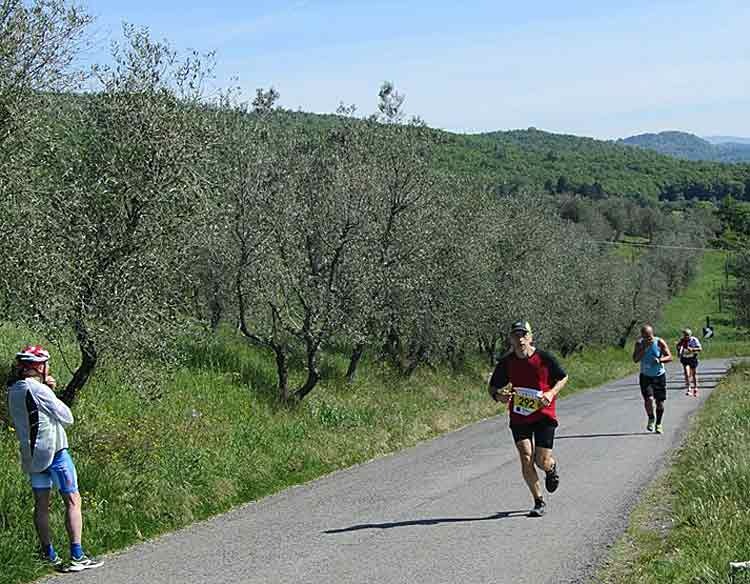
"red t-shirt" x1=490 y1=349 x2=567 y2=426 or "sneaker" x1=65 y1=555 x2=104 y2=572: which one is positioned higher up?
"red t-shirt" x1=490 y1=349 x2=567 y2=426

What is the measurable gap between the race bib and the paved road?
1149 mm

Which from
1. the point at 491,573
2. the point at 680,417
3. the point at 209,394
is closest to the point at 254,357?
the point at 209,394

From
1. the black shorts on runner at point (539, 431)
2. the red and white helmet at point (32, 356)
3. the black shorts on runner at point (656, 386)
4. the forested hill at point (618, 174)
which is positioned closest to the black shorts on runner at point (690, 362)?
the black shorts on runner at point (656, 386)

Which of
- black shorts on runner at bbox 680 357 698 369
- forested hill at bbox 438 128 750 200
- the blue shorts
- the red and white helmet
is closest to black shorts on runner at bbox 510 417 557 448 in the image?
the blue shorts

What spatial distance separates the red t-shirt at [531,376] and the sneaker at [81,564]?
4516mm

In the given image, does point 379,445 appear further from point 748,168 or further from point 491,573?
point 748,168

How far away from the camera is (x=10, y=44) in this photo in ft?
32.7

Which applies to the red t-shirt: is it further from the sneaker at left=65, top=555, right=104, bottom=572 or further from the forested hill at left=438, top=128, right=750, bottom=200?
the forested hill at left=438, top=128, right=750, bottom=200

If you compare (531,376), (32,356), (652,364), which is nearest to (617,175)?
(652,364)

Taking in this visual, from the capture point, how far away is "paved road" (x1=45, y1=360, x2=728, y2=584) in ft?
26.5

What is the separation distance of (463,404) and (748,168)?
16290 cm

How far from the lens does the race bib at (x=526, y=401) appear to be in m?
10.2

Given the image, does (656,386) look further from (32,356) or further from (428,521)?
Answer: (32,356)

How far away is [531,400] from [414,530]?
188 centimetres
